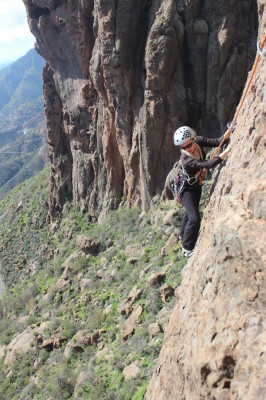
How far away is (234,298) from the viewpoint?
13.2 ft

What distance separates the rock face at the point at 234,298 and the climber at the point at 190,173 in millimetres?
1962

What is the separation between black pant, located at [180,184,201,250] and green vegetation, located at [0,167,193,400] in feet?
20.4

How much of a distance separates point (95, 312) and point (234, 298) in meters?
16.2

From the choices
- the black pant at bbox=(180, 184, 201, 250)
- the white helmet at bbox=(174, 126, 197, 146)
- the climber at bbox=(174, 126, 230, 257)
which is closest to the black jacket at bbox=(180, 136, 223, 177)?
the climber at bbox=(174, 126, 230, 257)

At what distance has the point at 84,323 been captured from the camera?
1962cm

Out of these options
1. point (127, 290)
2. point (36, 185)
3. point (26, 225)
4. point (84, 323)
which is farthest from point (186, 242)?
point (36, 185)

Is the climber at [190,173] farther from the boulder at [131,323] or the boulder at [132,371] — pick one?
the boulder at [131,323]

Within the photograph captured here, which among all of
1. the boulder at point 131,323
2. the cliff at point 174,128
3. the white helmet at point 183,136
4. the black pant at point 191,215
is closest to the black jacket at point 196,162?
the white helmet at point 183,136

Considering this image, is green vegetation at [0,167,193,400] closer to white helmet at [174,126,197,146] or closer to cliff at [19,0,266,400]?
cliff at [19,0,266,400]

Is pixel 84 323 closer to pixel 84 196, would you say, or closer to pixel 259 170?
pixel 84 196

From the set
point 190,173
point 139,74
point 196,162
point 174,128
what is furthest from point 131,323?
point 139,74

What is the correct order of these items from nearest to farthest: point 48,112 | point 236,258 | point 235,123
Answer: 1. point 236,258
2. point 235,123
3. point 48,112

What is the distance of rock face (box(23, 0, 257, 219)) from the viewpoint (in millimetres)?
19109

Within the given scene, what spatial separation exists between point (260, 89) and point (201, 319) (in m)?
3.05
